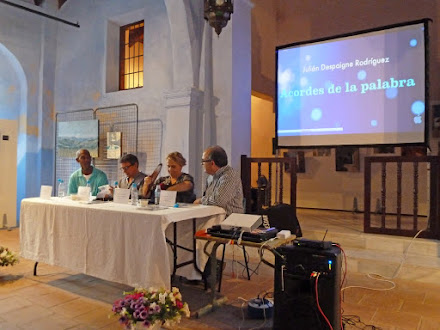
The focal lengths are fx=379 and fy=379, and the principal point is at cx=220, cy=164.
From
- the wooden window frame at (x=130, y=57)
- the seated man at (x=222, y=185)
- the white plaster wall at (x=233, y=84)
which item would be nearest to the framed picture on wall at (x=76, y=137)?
the wooden window frame at (x=130, y=57)

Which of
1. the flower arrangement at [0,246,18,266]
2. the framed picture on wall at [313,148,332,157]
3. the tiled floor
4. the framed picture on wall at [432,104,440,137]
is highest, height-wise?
the framed picture on wall at [432,104,440,137]

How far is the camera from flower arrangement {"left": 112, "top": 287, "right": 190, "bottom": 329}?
2.18m

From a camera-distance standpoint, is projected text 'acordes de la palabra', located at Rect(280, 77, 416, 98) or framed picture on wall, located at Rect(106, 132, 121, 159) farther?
framed picture on wall, located at Rect(106, 132, 121, 159)

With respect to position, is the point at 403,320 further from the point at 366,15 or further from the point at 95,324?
the point at 366,15

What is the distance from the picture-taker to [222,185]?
10.9ft

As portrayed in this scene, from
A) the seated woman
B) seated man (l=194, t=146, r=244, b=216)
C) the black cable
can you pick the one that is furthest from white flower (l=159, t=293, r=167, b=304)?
the seated woman

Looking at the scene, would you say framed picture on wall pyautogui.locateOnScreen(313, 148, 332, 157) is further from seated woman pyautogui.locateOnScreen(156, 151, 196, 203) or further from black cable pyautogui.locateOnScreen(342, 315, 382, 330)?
black cable pyautogui.locateOnScreen(342, 315, 382, 330)

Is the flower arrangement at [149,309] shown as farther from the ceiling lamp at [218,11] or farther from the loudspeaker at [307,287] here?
the ceiling lamp at [218,11]

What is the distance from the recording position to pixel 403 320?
2.85 meters

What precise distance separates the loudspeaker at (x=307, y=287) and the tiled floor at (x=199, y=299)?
11 centimetres

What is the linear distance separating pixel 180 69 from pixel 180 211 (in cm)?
295

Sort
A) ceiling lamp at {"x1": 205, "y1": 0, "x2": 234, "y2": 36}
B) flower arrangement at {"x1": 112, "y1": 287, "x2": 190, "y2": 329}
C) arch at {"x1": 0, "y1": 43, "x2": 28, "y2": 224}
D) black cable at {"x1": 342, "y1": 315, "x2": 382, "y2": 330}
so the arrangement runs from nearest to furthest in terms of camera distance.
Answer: flower arrangement at {"x1": 112, "y1": 287, "x2": 190, "y2": 329}, black cable at {"x1": 342, "y1": 315, "x2": 382, "y2": 330}, ceiling lamp at {"x1": 205, "y1": 0, "x2": 234, "y2": 36}, arch at {"x1": 0, "y1": 43, "x2": 28, "y2": 224}

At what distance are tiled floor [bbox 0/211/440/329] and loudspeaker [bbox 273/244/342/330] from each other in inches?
4.3

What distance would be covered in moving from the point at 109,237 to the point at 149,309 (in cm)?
105
